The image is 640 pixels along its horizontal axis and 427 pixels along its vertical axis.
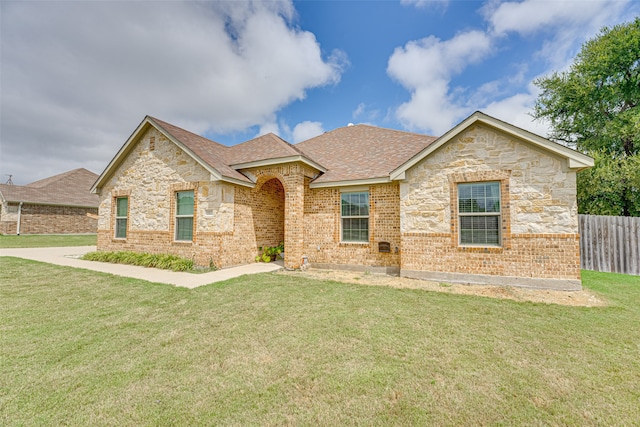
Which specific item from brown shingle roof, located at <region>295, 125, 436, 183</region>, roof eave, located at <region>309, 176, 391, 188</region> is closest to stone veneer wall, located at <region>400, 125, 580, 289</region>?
roof eave, located at <region>309, 176, 391, 188</region>

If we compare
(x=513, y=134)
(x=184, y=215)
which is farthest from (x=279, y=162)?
(x=513, y=134)

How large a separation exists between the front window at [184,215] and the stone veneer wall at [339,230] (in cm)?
455

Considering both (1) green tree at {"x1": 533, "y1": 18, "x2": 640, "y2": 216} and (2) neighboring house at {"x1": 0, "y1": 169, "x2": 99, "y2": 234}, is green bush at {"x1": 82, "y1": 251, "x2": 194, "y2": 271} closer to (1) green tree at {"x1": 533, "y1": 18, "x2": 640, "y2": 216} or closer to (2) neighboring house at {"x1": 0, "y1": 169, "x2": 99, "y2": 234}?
(2) neighboring house at {"x1": 0, "y1": 169, "x2": 99, "y2": 234}

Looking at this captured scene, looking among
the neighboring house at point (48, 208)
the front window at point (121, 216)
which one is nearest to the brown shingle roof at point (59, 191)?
the neighboring house at point (48, 208)

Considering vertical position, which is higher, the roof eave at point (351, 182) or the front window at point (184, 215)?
the roof eave at point (351, 182)

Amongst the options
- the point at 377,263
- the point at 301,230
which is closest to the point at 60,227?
the point at 301,230

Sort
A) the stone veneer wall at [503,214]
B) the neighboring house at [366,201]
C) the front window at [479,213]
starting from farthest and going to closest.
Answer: the front window at [479,213] → the neighboring house at [366,201] → the stone veneer wall at [503,214]

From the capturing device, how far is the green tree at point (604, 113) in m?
13.2

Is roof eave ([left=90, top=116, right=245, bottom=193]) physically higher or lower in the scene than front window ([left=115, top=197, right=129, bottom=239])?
higher

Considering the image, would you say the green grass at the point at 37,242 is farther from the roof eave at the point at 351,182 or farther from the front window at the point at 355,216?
the front window at the point at 355,216

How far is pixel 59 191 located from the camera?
88.3 ft

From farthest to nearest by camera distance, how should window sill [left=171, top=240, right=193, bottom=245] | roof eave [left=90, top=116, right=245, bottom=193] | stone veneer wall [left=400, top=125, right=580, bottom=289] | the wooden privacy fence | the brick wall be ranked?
window sill [left=171, top=240, right=193, bottom=245] < the brick wall < roof eave [left=90, top=116, right=245, bottom=193] < the wooden privacy fence < stone veneer wall [left=400, top=125, right=580, bottom=289]

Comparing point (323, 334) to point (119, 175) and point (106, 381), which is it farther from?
point (119, 175)

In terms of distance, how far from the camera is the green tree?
520 inches
